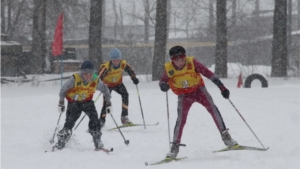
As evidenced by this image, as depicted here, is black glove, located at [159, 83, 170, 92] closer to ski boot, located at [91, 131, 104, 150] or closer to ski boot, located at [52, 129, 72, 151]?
ski boot, located at [91, 131, 104, 150]

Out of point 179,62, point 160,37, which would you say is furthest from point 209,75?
point 160,37

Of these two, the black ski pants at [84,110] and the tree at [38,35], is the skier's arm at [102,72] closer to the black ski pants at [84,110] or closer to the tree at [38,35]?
the black ski pants at [84,110]

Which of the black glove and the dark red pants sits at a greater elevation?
the black glove

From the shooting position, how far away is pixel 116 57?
35.0 ft

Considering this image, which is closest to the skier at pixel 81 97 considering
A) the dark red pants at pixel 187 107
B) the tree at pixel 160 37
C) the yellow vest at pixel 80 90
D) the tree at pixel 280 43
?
the yellow vest at pixel 80 90

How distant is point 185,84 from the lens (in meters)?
7.48

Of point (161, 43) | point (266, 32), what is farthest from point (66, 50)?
point (266, 32)

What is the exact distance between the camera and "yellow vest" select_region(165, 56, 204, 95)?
7.39 metres

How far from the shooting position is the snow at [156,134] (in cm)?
707

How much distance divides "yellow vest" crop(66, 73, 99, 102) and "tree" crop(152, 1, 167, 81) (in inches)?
456

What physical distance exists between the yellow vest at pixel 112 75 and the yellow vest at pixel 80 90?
253cm

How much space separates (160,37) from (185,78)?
12551 mm

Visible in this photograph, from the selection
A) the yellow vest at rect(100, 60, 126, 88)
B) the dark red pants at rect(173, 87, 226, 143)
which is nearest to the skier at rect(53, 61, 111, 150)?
the dark red pants at rect(173, 87, 226, 143)

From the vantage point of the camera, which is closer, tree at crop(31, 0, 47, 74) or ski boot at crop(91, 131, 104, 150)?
ski boot at crop(91, 131, 104, 150)
